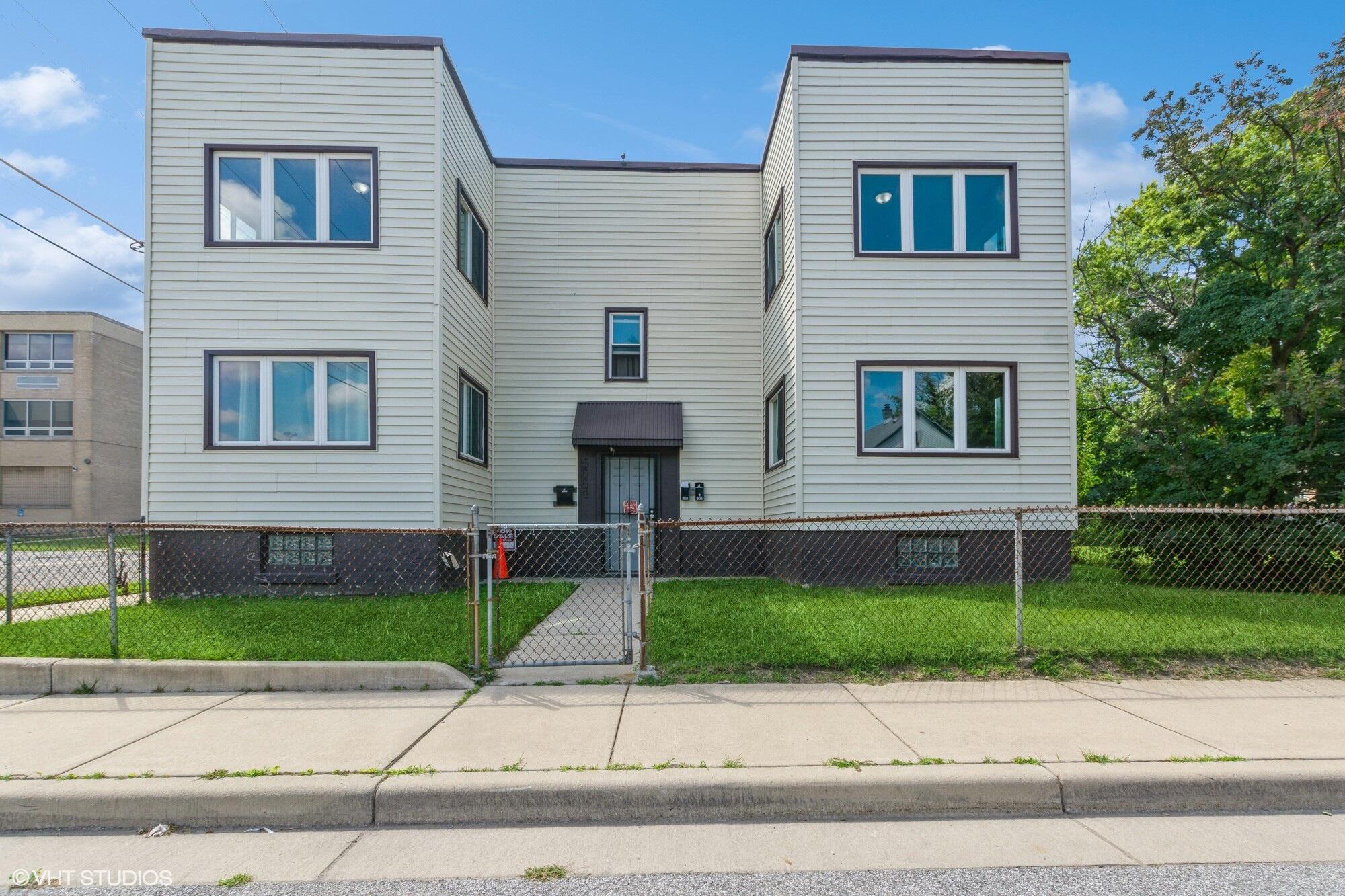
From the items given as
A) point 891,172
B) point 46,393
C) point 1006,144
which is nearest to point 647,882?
point 891,172

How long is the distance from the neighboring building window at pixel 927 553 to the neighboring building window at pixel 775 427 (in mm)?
2295

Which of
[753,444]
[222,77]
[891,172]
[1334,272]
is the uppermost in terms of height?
[222,77]

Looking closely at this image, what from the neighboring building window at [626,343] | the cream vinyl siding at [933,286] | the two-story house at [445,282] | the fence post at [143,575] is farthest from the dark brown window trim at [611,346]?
the fence post at [143,575]

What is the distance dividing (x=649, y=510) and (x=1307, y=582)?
9.53m

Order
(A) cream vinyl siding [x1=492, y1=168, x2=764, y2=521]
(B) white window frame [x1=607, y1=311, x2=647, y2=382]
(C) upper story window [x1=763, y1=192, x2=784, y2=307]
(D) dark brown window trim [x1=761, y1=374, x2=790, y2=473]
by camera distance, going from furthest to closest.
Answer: (B) white window frame [x1=607, y1=311, x2=647, y2=382] < (A) cream vinyl siding [x1=492, y1=168, x2=764, y2=521] < (C) upper story window [x1=763, y1=192, x2=784, y2=307] < (D) dark brown window trim [x1=761, y1=374, x2=790, y2=473]

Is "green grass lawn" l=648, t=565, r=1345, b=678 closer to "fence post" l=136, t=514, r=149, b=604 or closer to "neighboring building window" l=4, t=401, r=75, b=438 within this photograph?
"fence post" l=136, t=514, r=149, b=604

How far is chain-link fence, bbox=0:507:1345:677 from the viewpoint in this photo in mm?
6605

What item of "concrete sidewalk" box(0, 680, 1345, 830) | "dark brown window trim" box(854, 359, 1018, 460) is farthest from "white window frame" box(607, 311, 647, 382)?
"concrete sidewalk" box(0, 680, 1345, 830)

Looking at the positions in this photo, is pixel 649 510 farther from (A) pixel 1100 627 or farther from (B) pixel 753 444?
(A) pixel 1100 627

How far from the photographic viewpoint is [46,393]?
3456 cm

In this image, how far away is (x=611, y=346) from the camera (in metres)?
14.1

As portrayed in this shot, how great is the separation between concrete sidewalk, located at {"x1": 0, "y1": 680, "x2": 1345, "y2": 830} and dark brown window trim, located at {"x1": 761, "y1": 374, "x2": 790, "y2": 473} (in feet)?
21.5

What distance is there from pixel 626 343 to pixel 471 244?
3.13m

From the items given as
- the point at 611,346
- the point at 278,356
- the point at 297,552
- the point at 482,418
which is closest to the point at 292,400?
the point at 278,356
